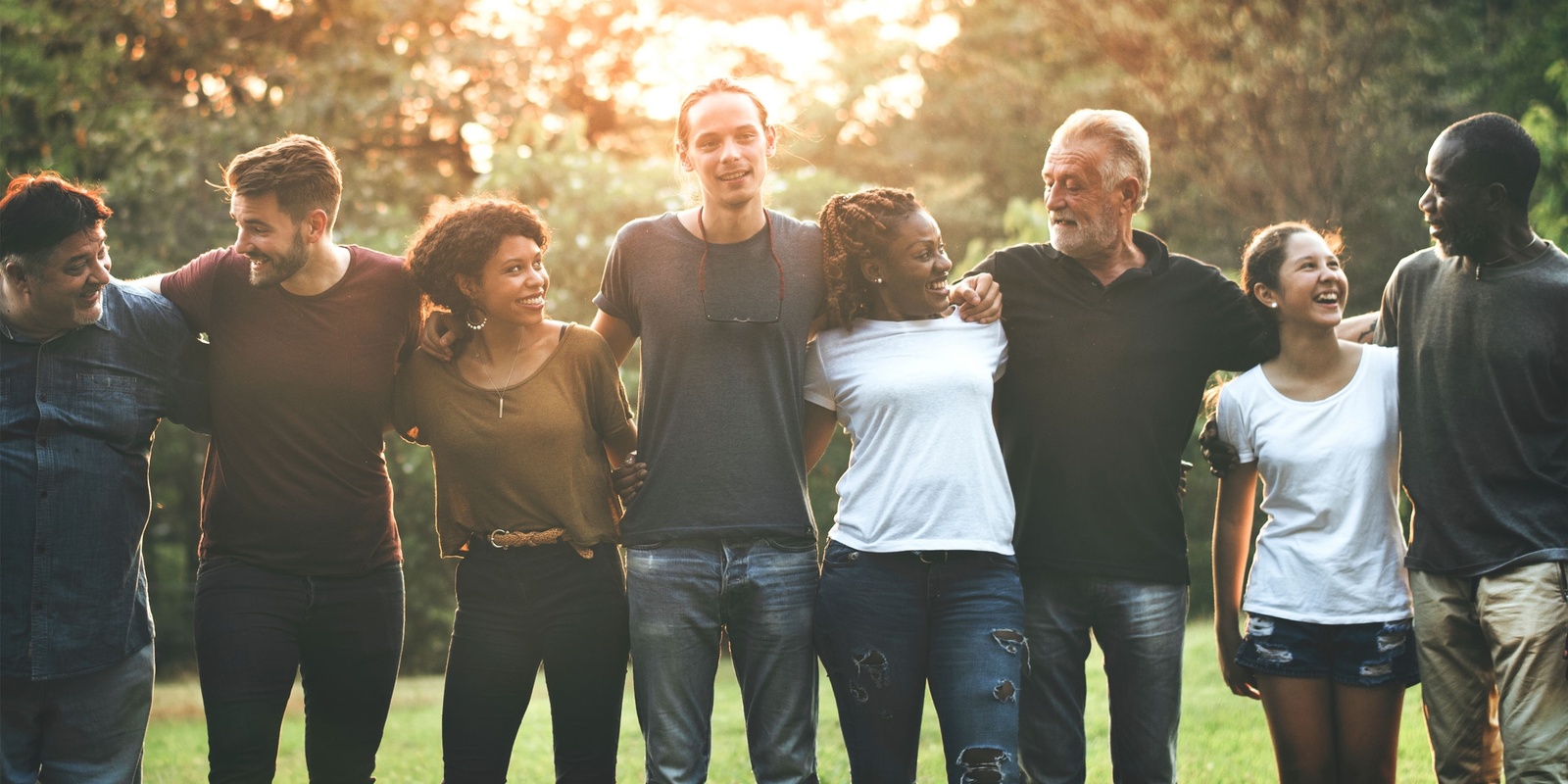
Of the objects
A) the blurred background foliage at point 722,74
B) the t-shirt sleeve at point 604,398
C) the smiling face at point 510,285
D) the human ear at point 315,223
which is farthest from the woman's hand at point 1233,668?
the blurred background foliage at point 722,74

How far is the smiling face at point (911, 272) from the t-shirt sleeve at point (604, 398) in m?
0.80

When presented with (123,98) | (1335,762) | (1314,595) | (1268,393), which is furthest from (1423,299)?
(123,98)

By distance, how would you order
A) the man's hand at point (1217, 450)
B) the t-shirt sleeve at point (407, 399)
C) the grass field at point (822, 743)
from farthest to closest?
the grass field at point (822, 743), the man's hand at point (1217, 450), the t-shirt sleeve at point (407, 399)

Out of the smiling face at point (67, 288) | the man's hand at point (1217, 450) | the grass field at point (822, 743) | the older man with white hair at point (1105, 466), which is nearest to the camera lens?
the smiling face at point (67, 288)

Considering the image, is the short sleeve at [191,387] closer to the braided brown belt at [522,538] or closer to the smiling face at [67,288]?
the smiling face at [67,288]

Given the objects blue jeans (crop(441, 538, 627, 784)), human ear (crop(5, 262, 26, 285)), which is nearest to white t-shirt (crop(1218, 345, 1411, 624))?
blue jeans (crop(441, 538, 627, 784))

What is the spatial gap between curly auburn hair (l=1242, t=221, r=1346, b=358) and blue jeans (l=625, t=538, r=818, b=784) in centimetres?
159

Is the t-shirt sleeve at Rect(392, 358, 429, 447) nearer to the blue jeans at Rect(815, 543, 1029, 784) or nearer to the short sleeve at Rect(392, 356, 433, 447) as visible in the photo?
the short sleeve at Rect(392, 356, 433, 447)

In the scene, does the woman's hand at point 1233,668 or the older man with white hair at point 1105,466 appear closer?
the older man with white hair at point 1105,466

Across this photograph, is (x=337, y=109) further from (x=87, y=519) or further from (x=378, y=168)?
(x=87, y=519)

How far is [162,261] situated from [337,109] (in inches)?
94.6

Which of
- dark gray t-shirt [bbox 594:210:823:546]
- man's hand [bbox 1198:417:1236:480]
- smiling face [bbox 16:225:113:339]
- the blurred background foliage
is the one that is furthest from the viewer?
the blurred background foliage

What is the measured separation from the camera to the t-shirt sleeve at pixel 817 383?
3.98 m

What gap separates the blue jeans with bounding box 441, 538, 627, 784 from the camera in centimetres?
380
